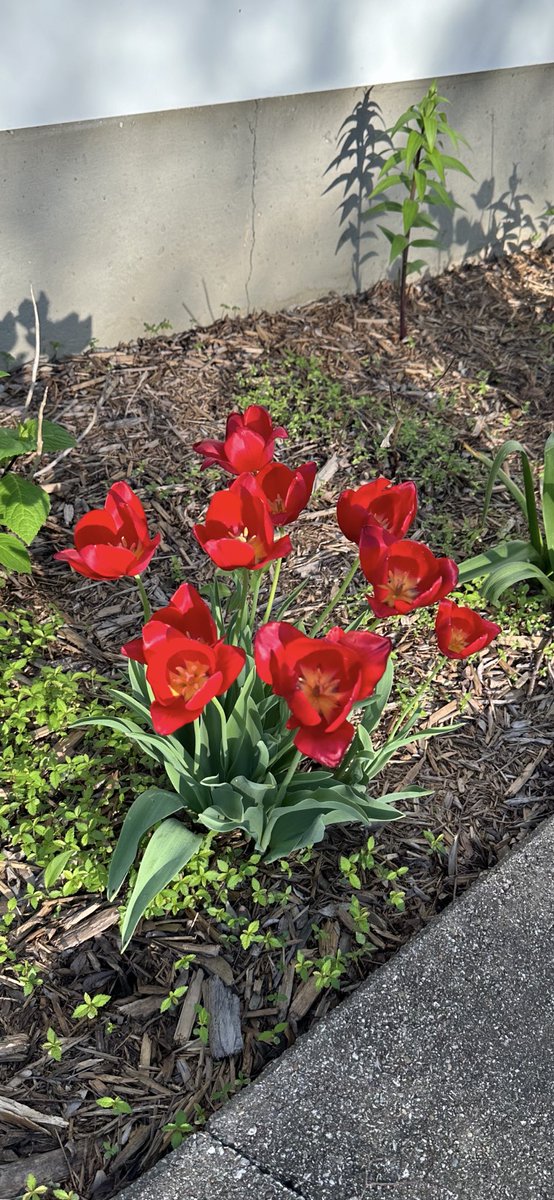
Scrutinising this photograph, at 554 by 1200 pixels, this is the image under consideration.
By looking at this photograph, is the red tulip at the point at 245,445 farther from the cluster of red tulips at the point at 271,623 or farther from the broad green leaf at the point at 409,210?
the broad green leaf at the point at 409,210

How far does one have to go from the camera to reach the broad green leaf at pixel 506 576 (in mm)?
2764

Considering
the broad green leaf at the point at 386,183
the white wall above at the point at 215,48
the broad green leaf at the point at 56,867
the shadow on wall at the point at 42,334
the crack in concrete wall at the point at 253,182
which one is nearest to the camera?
the broad green leaf at the point at 56,867

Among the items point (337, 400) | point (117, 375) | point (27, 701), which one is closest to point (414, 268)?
point (337, 400)

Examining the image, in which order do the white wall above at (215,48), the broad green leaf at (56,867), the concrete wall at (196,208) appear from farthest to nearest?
the concrete wall at (196,208) < the white wall above at (215,48) < the broad green leaf at (56,867)

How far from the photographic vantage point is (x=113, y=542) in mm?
1694

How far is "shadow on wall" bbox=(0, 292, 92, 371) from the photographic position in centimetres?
339

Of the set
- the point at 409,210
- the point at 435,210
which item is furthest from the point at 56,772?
the point at 435,210

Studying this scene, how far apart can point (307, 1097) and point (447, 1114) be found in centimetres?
25

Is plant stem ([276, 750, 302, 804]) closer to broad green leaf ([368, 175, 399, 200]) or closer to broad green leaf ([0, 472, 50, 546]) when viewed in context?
broad green leaf ([0, 472, 50, 546])

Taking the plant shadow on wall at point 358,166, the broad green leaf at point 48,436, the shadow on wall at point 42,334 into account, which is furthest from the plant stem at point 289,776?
the plant shadow on wall at point 358,166

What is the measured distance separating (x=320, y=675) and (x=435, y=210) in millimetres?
3606

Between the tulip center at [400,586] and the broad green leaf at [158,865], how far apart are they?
670mm

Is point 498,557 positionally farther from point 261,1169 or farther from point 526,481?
point 261,1169

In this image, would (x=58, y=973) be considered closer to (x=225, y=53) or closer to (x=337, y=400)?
(x=337, y=400)
